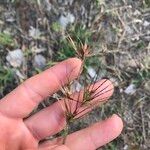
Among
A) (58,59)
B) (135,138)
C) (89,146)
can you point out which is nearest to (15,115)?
(89,146)

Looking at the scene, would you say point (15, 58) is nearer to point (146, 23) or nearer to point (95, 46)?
point (95, 46)

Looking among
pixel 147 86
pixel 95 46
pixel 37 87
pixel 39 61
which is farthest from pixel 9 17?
pixel 147 86

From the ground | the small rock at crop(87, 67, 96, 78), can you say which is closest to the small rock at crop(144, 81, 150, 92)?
the ground

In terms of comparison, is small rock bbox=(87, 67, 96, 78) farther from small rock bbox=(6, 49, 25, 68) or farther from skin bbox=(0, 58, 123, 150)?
skin bbox=(0, 58, 123, 150)

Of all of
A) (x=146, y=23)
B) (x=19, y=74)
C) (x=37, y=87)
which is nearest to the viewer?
(x=37, y=87)

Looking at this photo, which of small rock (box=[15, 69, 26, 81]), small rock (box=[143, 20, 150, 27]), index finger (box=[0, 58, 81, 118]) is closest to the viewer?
index finger (box=[0, 58, 81, 118])
